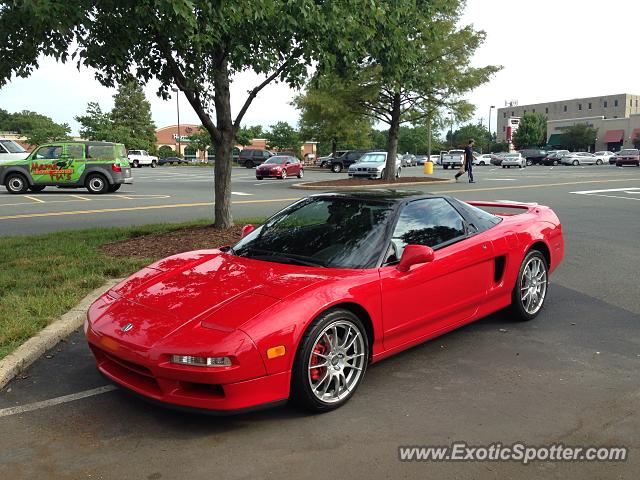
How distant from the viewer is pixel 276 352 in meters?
3.04

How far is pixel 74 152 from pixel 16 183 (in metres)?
2.24

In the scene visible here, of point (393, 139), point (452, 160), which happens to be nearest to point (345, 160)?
point (452, 160)

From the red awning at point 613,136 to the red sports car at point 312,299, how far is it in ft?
335

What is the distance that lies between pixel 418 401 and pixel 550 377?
3.40ft

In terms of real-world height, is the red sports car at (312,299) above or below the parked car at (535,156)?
below

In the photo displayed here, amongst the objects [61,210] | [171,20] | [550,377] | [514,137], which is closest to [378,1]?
[171,20]

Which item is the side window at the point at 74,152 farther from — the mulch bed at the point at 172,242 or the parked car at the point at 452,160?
the parked car at the point at 452,160

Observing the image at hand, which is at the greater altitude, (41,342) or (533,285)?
(533,285)

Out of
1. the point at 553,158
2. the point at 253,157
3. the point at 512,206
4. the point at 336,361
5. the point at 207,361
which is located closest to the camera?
the point at 207,361

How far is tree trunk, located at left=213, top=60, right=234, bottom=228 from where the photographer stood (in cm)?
875

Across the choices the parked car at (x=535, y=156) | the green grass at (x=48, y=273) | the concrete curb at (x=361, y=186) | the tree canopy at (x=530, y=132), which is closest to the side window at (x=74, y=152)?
the concrete curb at (x=361, y=186)

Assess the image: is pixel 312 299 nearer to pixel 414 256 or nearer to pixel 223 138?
pixel 414 256

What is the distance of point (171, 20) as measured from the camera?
5867mm

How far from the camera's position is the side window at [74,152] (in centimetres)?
1914
